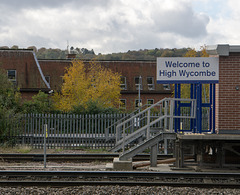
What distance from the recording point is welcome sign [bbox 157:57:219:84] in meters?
15.2

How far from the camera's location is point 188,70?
1534 centimetres

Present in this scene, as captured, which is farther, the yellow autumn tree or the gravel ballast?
the yellow autumn tree

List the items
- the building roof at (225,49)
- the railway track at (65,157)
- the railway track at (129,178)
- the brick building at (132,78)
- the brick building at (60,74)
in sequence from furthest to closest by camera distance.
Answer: the brick building at (132,78) < the brick building at (60,74) < the railway track at (65,157) < the building roof at (225,49) < the railway track at (129,178)

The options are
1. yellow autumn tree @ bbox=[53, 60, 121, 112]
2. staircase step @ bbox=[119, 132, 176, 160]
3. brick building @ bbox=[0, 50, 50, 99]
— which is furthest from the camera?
brick building @ bbox=[0, 50, 50, 99]

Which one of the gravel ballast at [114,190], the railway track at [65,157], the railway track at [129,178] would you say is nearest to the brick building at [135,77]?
the railway track at [129,178]

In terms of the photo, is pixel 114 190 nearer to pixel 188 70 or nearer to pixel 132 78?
pixel 188 70

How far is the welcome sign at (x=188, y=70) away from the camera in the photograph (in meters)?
15.2

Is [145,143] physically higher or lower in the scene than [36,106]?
lower

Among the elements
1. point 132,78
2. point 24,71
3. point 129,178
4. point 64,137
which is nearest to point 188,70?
point 129,178

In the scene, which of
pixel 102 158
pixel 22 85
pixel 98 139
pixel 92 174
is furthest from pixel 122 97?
pixel 92 174

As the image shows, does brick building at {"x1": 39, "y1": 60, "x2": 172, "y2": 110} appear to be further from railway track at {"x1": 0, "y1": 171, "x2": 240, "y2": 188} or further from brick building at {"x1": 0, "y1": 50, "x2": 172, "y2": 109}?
railway track at {"x1": 0, "y1": 171, "x2": 240, "y2": 188}

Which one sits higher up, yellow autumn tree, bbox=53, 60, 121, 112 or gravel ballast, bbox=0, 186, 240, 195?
yellow autumn tree, bbox=53, 60, 121, 112

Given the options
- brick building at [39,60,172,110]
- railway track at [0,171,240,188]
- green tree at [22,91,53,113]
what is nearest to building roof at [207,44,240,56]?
railway track at [0,171,240,188]

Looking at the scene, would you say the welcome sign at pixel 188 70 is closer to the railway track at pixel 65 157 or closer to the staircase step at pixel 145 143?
the staircase step at pixel 145 143
